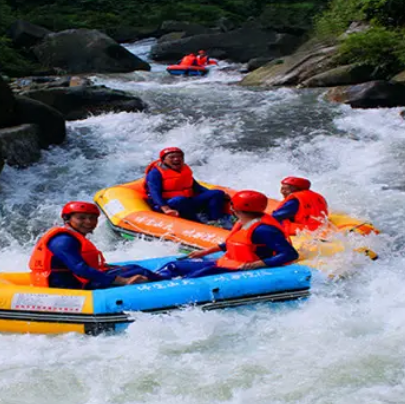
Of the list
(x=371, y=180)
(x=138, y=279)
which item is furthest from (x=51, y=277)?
(x=371, y=180)

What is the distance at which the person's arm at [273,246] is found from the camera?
17.2ft

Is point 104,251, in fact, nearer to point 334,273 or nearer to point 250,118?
point 334,273

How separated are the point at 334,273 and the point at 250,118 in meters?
7.39

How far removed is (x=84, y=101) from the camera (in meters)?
13.1

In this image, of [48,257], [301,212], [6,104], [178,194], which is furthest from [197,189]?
[6,104]

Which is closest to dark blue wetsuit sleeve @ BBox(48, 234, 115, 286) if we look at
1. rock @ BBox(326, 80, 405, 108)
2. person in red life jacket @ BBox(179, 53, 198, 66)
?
rock @ BBox(326, 80, 405, 108)

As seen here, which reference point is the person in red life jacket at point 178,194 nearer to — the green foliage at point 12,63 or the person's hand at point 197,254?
the person's hand at point 197,254

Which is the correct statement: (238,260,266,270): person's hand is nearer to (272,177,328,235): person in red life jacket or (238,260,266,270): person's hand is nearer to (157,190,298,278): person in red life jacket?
(157,190,298,278): person in red life jacket

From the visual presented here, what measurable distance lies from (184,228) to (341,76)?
8748 mm

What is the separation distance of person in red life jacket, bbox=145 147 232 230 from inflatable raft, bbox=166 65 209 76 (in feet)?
39.6

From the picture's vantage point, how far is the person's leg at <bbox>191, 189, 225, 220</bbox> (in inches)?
291

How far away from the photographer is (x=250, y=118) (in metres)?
12.6

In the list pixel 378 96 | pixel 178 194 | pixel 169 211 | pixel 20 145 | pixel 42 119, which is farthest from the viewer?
pixel 378 96

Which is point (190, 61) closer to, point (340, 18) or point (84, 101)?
point (340, 18)
